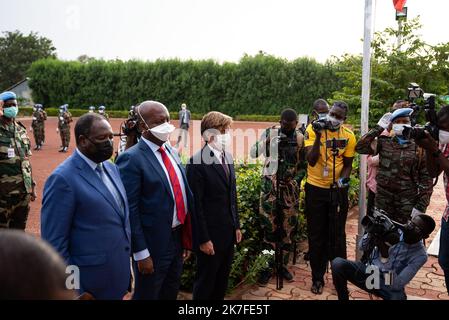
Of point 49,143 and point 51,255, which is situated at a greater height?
point 51,255

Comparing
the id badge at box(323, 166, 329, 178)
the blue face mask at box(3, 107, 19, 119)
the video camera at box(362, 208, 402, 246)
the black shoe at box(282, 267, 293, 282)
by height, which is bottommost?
the black shoe at box(282, 267, 293, 282)

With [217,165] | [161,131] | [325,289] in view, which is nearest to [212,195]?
[217,165]

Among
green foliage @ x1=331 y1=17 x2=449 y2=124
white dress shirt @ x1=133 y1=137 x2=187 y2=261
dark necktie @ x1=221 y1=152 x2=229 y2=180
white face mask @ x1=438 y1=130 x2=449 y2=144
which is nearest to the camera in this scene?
white dress shirt @ x1=133 y1=137 x2=187 y2=261

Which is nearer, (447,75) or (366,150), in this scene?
(366,150)

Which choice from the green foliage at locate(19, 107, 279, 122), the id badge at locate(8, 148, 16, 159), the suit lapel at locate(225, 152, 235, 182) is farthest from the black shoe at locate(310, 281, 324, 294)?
the green foliage at locate(19, 107, 279, 122)

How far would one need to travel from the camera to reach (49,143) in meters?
19.4

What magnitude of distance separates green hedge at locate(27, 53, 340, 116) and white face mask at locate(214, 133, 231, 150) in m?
31.4

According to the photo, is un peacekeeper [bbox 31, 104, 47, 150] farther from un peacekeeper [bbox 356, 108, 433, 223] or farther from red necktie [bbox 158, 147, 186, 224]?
un peacekeeper [bbox 356, 108, 433, 223]

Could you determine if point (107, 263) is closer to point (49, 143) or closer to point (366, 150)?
point (366, 150)

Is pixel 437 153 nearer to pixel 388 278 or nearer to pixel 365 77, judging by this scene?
pixel 388 278

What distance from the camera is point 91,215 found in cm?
259

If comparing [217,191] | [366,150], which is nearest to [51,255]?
[217,191]

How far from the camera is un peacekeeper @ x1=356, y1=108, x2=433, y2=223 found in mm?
4156
